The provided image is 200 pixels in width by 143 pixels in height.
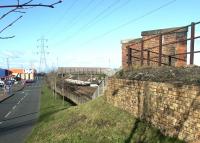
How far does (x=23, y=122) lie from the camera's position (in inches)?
1184

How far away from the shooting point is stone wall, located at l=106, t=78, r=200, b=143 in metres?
8.71

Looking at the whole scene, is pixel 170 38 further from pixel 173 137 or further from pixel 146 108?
pixel 173 137

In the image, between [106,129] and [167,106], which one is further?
[106,129]

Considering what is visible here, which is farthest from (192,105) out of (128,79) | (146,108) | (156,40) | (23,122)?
(23,122)

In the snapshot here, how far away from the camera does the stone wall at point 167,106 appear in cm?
871

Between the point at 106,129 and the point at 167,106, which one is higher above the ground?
the point at 167,106

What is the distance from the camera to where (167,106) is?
10.3 m

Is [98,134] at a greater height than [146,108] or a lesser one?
lesser

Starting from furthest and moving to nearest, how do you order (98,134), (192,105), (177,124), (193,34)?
1. (98,134)
2. (193,34)
3. (177,124)
4. (192,105)

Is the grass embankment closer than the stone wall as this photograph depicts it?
No

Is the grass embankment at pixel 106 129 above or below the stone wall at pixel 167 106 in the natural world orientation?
below

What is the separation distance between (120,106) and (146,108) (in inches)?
139

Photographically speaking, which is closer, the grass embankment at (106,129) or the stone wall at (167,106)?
the stone wall at (167,106)

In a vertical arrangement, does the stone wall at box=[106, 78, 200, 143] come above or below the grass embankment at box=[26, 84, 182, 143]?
above
